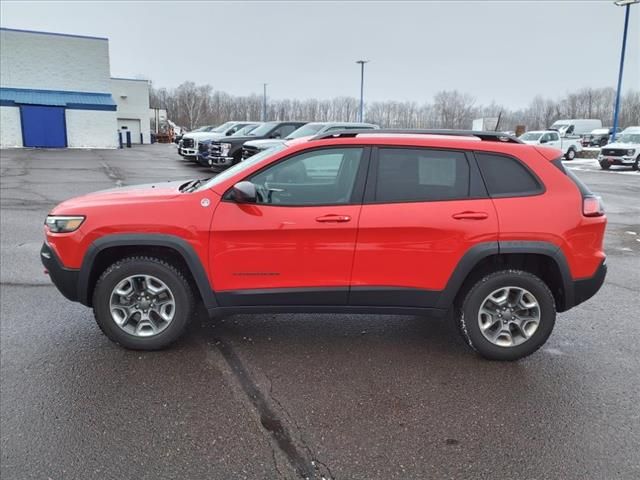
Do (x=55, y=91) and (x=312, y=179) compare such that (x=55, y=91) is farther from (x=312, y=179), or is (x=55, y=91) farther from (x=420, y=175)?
(x=420, y=175)

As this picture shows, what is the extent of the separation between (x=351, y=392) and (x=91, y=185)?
512 inches

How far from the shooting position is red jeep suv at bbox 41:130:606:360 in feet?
12.4

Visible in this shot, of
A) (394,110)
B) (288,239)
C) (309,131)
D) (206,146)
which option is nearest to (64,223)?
(288,239)

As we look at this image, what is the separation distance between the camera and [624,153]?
23.9m

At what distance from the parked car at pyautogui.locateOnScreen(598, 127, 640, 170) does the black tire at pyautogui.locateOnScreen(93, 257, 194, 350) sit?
1008 inches

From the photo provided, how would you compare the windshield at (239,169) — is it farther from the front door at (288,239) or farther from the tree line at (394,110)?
the tree line at (394,110)

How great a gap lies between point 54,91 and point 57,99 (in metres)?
1.36

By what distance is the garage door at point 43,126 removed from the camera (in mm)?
32625

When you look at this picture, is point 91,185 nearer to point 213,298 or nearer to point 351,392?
point 213,298

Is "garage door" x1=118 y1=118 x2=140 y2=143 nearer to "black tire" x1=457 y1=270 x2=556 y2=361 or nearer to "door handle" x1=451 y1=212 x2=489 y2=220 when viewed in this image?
"door handle" x1=451 y1=212 x2=489 y2=220

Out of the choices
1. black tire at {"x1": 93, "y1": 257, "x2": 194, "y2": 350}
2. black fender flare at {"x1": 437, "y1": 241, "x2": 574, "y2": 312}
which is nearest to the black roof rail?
black fender flare at {"x1": 437, "y1": 241, "x2": 574, "y2": 312}

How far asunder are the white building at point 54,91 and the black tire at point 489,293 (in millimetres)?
36003

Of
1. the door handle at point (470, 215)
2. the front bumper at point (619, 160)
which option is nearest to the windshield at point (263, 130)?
the door handle at point (470, 215)

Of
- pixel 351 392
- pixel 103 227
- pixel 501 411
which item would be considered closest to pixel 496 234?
pixel 501 411
